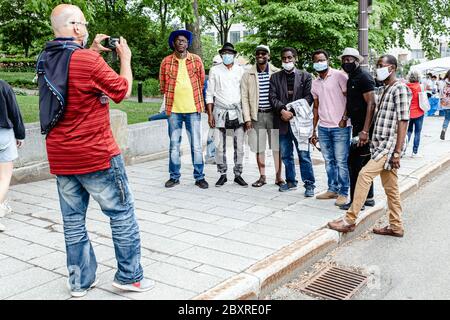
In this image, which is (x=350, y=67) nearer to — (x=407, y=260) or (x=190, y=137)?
(x=407, y=260)

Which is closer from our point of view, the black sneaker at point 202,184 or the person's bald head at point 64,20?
the person's bald head at point 64,20

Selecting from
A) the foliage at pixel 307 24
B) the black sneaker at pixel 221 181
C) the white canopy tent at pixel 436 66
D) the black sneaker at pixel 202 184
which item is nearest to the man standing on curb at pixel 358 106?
the black sneaker at pixel 221 181

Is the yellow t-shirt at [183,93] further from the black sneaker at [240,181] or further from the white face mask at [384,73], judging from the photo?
the white face mask at [384,73]

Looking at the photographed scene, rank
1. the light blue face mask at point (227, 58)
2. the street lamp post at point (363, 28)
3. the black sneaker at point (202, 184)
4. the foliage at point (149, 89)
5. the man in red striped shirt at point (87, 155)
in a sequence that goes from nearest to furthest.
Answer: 1. the man in red striped shirt at point (87, 155)
2. the light blue face mask at point (227, 58)
3. the black sneaker at point (202, 184)
4. the street lamp post at point (363, 28)
5. the foliage at point (149, 89)

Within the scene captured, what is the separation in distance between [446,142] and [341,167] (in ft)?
23.1

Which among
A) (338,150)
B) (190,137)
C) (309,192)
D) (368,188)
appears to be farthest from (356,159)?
(190,137)

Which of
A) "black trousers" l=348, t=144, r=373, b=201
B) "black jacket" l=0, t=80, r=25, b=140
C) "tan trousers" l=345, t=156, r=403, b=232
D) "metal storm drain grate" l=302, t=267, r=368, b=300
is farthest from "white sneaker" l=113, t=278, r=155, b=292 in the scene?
"black trousers" l=348, t=144, r=373, b=201

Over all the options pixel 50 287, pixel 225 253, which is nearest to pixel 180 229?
pixel 225 253

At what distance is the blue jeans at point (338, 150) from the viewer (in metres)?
6.26

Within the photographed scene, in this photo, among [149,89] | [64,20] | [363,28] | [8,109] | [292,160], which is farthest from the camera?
[149,89]

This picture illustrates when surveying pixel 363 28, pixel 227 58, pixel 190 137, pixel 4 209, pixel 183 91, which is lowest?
pixel 4 209

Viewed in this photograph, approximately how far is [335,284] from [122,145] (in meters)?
5.30

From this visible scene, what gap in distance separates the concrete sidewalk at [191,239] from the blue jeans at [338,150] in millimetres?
339

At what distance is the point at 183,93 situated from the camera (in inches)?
283
